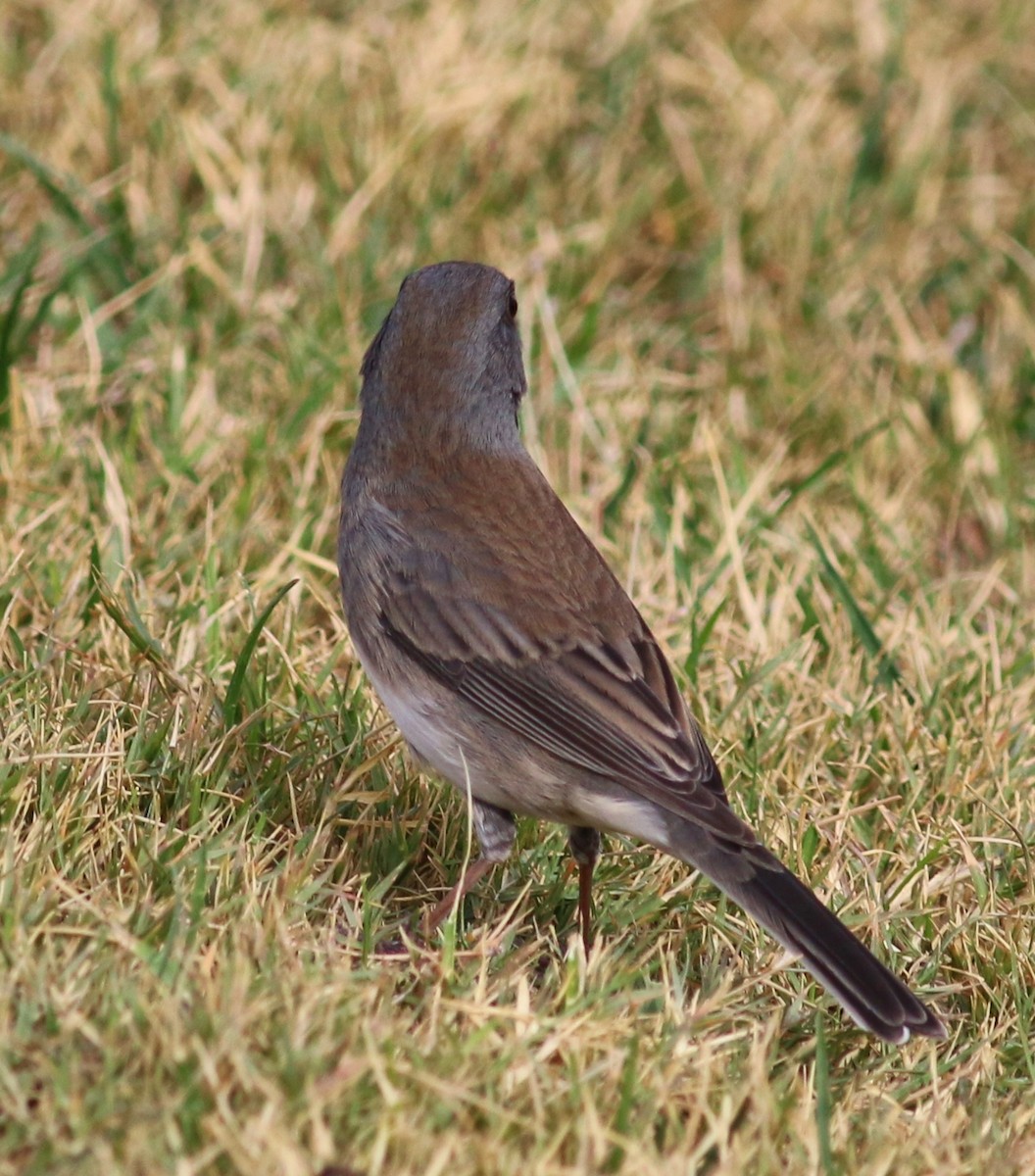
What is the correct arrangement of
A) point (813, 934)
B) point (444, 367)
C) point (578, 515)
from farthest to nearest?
point (578, 515) → point (444, 367) → point (813, 934)

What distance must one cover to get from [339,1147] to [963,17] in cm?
616

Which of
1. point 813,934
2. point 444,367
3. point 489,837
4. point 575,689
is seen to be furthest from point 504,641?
point 813,934

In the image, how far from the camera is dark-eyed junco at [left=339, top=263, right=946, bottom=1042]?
127 inches

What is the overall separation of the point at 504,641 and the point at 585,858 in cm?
45

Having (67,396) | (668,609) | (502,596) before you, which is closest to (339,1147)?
(502,596)

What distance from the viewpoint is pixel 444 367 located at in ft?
12.5

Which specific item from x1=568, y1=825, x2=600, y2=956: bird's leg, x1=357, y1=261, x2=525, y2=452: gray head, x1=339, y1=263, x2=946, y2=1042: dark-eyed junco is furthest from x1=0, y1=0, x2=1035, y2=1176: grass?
x1=357, y1=261, x2=525, y2=452: gray head

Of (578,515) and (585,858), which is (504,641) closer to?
(585,858)

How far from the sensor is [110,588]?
398cm

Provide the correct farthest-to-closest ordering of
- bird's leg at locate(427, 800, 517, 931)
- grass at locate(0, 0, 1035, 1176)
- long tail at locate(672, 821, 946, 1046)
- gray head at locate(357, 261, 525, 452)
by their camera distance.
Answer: gray head at locate(357, 261, 525, 452), bird's leg at locate(427, 800, 517, 931), long tail at locate(672, 821, 946, 1046), grass at locate(0, 0, 1035, 1176)

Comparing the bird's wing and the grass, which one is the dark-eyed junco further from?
the grass

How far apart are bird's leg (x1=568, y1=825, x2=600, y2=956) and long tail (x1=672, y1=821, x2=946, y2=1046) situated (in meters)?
0.26

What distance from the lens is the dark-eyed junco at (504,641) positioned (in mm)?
3238

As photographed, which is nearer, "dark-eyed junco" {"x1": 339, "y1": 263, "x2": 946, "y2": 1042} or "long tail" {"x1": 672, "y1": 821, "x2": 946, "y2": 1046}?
"long tail" {"x1": 672, "y1": 821, "x2": 946, "y2": 1046}
